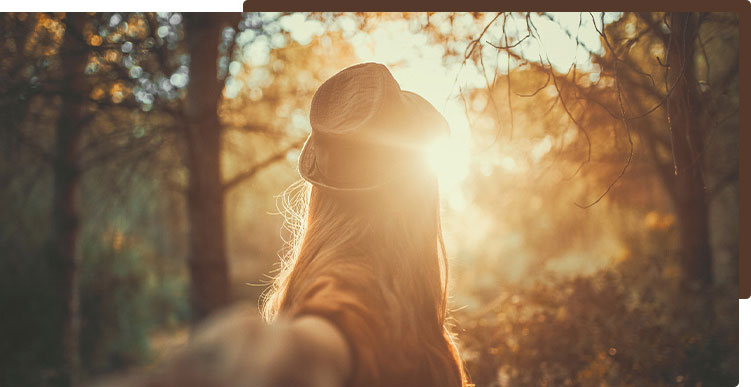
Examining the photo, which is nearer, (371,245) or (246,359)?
(246,359)

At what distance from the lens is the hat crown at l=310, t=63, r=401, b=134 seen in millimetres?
1028

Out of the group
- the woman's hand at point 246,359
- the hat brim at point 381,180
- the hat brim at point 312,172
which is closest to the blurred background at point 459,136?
the hat brim at point 381,180

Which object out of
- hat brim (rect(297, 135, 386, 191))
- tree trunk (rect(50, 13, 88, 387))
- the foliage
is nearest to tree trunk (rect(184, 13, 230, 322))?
tree trunk (rect(50, 13, 88, 387))

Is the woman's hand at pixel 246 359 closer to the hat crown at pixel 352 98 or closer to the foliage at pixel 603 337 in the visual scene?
the hat crown at pixel 352 98

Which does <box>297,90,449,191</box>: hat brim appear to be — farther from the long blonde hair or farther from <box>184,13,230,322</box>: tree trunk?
<box>184,13,230,322</box>: tree trunk

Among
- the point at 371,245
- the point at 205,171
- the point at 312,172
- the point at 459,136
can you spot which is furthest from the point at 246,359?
the point at 205,171

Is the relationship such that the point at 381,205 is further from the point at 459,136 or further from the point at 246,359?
the point at 459,136

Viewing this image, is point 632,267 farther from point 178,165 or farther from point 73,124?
point 73,124

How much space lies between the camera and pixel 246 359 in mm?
571

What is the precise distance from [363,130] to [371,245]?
234mm

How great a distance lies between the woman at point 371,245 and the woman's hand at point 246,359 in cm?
2

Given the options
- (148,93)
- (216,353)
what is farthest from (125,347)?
(216,353)

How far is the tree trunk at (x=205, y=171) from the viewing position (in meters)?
3.25

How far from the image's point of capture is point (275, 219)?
11609 mm
